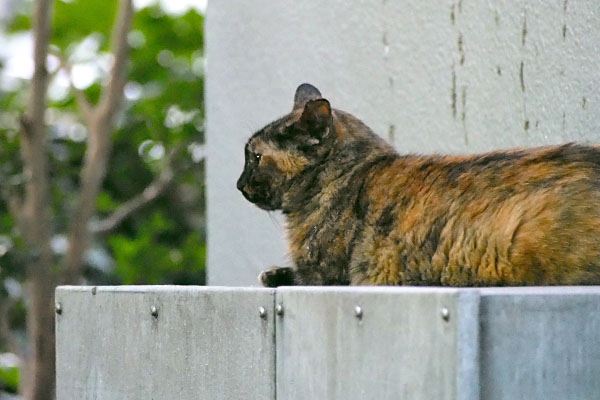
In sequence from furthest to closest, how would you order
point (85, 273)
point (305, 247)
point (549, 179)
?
point (85, 273)
point (305, 247)
point (549, 179)

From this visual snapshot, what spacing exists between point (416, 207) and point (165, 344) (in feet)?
2.55

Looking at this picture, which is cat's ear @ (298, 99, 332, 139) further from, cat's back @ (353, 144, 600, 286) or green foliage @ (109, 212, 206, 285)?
green foliage @ (109, 212, 206, 285)

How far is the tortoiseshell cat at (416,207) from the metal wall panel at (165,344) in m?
0.53

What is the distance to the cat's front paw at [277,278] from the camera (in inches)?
120

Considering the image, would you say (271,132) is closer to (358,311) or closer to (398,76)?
(398,76)

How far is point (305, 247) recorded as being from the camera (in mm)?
2959

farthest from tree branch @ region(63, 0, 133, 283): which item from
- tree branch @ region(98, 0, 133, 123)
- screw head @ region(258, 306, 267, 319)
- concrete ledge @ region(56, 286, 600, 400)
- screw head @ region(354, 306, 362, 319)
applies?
screw head @ region(354, 306, 362, 319)

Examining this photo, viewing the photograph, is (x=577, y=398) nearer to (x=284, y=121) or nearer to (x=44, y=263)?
(x=284, y=121)

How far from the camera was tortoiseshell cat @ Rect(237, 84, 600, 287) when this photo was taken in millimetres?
2355

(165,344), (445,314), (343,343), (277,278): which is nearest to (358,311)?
(343,343)

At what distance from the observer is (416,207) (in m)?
2.68

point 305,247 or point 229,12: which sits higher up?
point 229,12

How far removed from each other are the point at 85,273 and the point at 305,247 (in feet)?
9.35

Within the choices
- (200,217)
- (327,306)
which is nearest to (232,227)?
(200,217)
